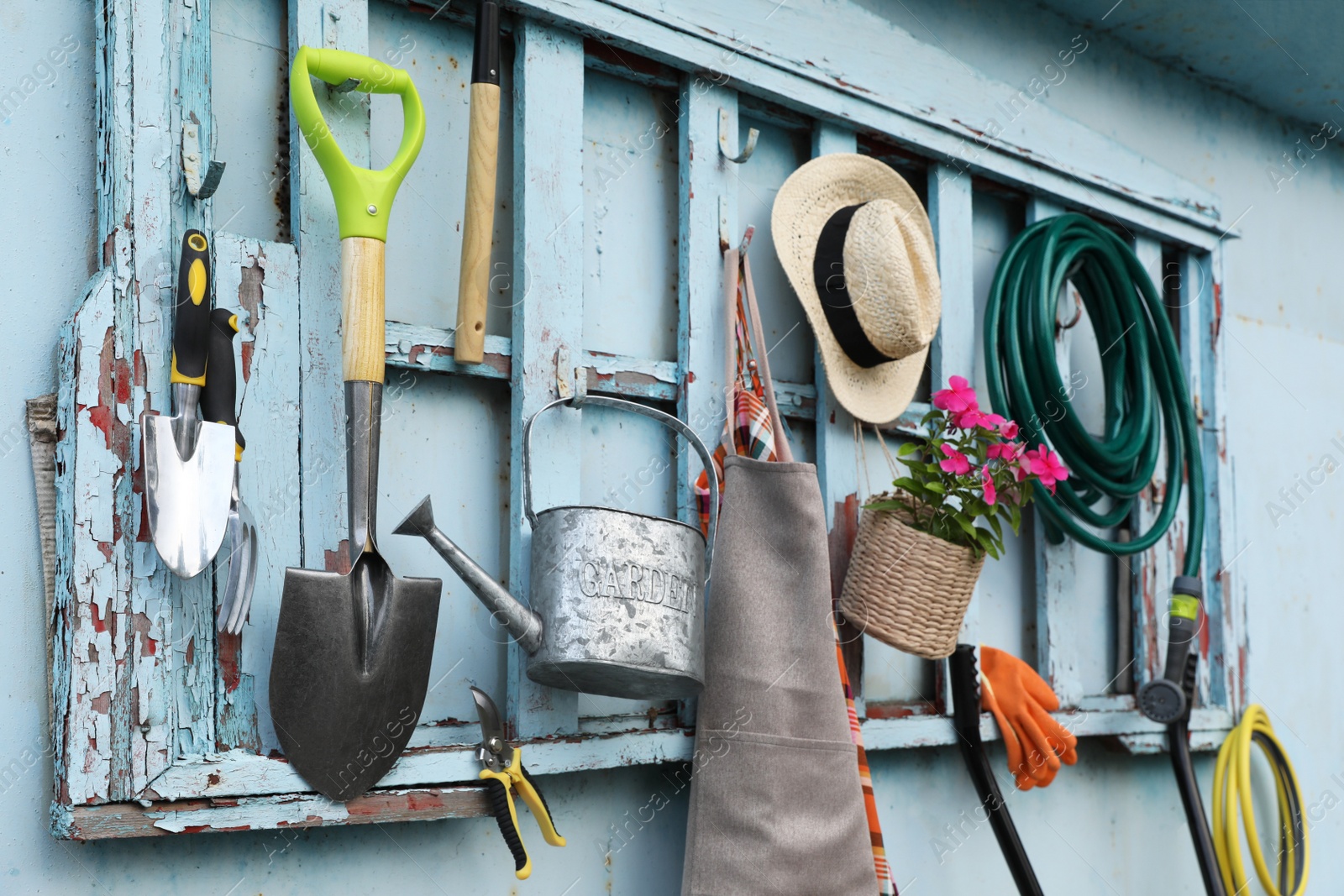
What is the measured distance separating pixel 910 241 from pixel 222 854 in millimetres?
1390

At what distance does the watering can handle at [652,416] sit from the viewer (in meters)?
1.46

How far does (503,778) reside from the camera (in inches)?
55.5

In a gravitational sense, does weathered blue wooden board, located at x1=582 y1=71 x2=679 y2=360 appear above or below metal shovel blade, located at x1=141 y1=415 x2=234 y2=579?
above

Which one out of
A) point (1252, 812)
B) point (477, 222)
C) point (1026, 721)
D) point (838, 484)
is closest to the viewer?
point (477, 222)

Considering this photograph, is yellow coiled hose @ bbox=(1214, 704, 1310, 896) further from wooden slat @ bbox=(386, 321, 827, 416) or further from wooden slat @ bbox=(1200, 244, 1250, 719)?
wooden slat @ bbox=(386, 321, 827, 416)

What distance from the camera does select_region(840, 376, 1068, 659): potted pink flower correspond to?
1748 millimetres

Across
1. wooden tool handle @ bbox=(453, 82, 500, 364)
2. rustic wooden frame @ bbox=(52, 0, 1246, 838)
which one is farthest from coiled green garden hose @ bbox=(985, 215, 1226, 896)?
wooden tool handle @ bbox=(453, 82, 500, 364)

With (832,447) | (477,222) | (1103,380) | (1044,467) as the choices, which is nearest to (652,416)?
(477,222)

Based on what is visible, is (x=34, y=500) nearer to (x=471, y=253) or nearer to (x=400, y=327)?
(x=400, y=327)

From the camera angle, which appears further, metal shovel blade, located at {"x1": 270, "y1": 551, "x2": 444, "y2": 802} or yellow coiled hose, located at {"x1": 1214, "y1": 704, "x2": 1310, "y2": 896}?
yellow coiled hose, located at {"x1": 1214, "y1": 704, "x2": 1310, "y2": 896}

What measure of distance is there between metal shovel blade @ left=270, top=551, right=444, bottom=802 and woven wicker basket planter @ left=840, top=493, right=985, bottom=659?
0.75m

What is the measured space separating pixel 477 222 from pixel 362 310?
0.23m

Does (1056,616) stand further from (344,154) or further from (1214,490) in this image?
(344,154)

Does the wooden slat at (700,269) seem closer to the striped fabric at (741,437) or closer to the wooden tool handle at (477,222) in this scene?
the striped fabric at (741,437)
